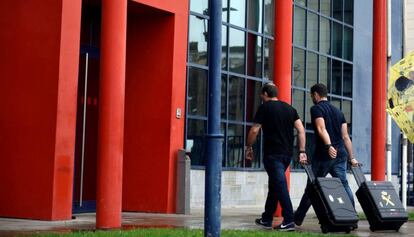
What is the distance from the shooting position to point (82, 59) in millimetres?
12766

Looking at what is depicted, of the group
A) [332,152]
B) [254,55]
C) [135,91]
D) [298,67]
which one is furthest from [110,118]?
[298,67]

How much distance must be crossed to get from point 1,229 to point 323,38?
41.5 ft

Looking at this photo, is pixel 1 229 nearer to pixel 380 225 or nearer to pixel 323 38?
pixel 380 225

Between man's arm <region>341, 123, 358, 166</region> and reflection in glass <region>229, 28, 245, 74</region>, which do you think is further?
reflection in glass <region>229, 28, 245, 74</region>

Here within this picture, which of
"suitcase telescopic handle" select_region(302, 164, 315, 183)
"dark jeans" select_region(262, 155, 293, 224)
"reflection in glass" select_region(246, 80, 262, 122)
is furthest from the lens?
"reflection in glass" select_region(246, 80, 262, 122)

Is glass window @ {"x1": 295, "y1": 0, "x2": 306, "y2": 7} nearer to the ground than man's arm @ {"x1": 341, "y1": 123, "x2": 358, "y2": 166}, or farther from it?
farther from it

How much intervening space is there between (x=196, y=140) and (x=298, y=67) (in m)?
5.10

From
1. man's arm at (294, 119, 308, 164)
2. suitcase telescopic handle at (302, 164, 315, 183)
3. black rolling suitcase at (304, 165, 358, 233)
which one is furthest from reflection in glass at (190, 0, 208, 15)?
black rolling suitcase at (304, 165, 358, 233)

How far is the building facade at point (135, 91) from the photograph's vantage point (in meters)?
11.0

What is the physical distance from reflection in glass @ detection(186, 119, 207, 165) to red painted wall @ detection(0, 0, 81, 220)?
373cm

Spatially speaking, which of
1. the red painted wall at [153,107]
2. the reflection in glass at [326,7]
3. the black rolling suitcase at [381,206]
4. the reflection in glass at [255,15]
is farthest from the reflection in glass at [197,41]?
the reflection in glass at [326,7]

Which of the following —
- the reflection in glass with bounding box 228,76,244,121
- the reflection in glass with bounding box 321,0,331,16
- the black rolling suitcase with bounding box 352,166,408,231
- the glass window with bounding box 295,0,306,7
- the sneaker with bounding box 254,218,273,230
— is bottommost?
the sneaker with bounding box 254,218,273,230

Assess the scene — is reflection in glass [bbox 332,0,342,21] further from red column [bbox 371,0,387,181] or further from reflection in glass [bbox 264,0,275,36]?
red column [bbox 371,0,387,181]

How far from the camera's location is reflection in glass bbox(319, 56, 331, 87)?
19.9 metres
